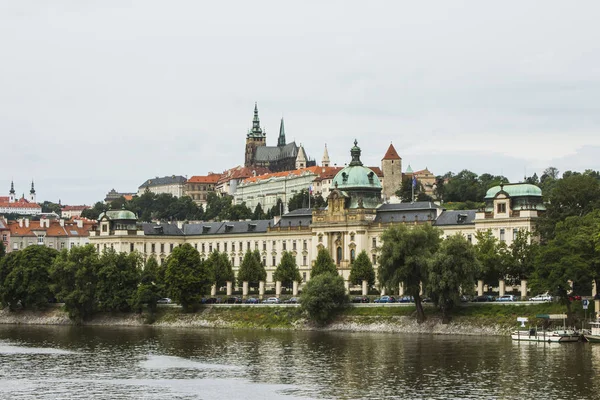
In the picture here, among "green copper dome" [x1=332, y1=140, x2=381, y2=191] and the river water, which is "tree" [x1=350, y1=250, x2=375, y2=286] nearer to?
"green copper dome" [x1=332, y1=140, x2=381, y2=191]

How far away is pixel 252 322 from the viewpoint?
136875mm

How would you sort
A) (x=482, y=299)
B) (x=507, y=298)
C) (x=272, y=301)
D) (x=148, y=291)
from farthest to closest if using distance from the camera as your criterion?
(x=148, y=291), (x=272, y=301), (x=482, y=299), (x=507, y=298)

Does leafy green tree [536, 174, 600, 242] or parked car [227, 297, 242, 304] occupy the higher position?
leafy green tree [536, 174, 600, 242]

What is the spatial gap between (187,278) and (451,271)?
3671 cm

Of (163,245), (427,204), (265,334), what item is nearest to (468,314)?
(265,334)

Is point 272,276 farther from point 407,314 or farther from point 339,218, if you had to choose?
point 407,314

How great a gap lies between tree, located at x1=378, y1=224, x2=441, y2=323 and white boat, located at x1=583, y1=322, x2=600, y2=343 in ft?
62.4

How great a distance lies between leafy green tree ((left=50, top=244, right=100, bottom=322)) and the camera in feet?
474

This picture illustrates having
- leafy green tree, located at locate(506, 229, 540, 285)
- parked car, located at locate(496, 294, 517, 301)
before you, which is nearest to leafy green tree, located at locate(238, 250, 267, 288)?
leafy green tree, located at locate(506, 229, 540, 285)

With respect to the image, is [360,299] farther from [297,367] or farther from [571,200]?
[297,367]

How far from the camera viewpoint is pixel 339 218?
547 ft

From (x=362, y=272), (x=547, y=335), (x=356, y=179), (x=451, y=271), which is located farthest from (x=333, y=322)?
(x=356, y=179)

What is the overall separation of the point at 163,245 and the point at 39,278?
118ft

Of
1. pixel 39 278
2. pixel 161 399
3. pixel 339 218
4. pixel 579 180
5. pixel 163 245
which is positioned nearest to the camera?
pixel 161 399
